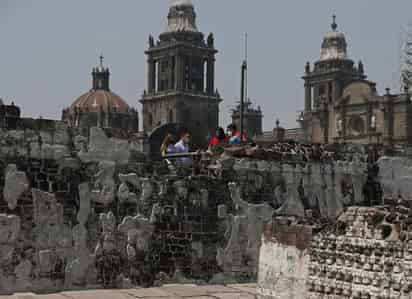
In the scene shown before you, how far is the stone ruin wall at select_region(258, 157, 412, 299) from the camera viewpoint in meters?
6.73

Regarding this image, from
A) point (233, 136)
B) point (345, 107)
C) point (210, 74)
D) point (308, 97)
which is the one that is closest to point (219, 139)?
point (233, 136)

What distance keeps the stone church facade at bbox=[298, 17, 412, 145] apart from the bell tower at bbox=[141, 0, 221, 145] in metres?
10.1

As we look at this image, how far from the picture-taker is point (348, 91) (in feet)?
220

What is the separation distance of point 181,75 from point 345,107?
16375 mm

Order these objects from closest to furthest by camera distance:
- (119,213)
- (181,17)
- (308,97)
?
(119,213) → (181,17) → (308,97)

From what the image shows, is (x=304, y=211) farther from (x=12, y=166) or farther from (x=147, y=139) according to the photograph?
(x=12, y=166)

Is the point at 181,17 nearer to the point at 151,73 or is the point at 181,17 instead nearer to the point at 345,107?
the point at 151,73

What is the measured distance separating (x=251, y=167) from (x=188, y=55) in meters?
62.6

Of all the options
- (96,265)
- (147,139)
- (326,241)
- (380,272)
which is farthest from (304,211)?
(380,272)

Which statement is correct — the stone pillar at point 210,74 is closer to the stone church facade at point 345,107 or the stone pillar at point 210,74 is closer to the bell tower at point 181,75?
the bell tower at point 181,75

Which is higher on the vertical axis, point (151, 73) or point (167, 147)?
point (151, 73)

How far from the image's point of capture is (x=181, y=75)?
7306cm

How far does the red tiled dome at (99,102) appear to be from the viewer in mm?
75250

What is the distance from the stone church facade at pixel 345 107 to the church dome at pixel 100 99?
18.7 m
